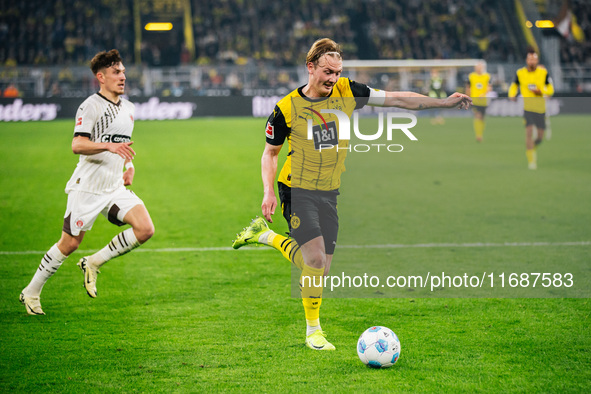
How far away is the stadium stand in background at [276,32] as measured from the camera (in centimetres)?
3300

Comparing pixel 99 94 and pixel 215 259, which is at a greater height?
pixel 99 94

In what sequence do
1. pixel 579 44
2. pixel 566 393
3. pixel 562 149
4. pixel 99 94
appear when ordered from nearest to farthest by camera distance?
1. pixel 566 393
2. pixel 99 94
3. pixel 562 149
4. pixel 579 44

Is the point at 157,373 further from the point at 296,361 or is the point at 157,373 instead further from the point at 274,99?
the point at 274,99

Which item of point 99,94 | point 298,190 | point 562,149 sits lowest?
point 562,149

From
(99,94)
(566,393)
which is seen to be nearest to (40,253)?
(99,94)

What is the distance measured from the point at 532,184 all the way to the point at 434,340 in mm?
8467

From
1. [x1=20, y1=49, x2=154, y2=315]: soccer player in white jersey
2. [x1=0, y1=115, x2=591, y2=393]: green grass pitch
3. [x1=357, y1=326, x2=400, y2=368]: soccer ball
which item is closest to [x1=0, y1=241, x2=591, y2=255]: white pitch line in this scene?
[x1=0, y1=115, x2=591, y2=393]: green grass pitch

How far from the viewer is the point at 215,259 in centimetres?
747

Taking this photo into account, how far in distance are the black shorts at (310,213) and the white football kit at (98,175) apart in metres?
1.54

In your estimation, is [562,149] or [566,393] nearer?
[566,393]

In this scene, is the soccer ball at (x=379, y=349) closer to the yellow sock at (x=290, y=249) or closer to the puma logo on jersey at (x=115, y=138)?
the yellow sock at (x=290, y=249)

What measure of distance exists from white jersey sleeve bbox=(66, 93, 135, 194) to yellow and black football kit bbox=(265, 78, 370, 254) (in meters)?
1.58

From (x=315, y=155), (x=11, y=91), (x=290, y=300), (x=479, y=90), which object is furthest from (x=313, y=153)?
(x=11, y=91)

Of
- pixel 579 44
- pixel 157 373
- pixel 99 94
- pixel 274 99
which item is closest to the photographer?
pixel 157 373
